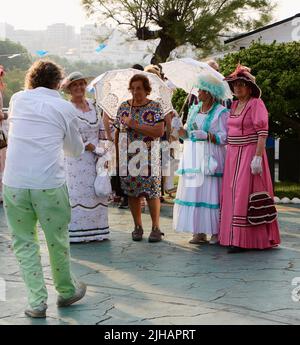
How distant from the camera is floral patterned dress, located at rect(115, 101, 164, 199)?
29.3ft

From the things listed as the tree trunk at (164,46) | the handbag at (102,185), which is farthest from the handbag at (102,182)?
the tree trunk at (164,46)

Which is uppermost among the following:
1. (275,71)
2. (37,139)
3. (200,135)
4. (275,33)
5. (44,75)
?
(275,33)

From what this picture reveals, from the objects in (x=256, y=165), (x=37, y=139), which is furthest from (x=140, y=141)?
(x=37, y=139)

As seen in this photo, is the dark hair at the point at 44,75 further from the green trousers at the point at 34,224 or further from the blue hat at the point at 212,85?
the blue hat at the point at 212,85

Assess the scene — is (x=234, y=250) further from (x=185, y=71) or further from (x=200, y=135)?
(x=185, y=71)

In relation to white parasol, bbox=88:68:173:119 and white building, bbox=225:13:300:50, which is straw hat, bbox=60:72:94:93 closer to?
white parasol, bbox=88:68:173:119

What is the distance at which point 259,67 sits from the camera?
13586mm

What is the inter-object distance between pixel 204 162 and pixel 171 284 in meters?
2.19

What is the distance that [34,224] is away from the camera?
19.6 ft

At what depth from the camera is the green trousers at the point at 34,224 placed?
19.1 feet

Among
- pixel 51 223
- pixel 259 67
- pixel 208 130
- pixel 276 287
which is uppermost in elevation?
pixel 259 67
